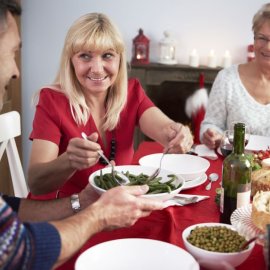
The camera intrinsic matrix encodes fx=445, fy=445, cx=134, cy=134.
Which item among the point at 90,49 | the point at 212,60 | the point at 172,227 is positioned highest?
the point at 90,49

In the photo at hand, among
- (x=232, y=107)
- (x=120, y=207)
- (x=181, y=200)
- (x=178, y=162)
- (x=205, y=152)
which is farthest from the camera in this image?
(x=232, y=107)

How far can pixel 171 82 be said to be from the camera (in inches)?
154

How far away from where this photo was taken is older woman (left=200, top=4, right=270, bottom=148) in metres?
2.42

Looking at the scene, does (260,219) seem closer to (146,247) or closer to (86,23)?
(146,247)

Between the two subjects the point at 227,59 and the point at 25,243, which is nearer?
the point at 25,243

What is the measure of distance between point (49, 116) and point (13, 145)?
0.87 ft

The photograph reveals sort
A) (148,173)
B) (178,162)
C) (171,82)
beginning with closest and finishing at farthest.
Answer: (148,173), (178,162), (171,82)

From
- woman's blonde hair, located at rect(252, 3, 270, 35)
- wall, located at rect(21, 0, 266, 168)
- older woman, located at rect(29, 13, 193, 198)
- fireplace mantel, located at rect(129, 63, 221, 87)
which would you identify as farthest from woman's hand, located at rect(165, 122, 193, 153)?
wall, located at rect(21, 0, 266, 168)

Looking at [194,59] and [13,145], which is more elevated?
[194,59]

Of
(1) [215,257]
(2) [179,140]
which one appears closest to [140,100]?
(2) [179,140]

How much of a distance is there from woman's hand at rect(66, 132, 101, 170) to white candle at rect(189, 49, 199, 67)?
245 centimetres

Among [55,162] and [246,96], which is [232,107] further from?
[55,162]

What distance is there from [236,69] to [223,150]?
3.50 ft

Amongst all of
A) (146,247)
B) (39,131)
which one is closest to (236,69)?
(39,131)
